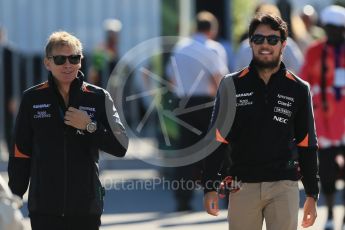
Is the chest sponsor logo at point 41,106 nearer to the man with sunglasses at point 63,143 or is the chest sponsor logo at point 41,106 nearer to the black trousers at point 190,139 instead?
the man with sunglasses at point 63,143

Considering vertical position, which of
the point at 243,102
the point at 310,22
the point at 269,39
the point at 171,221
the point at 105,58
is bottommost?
the point at 171,221

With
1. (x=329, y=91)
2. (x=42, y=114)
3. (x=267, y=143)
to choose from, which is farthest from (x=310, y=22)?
(x=42, y=114)

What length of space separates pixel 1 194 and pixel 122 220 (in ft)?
18.3

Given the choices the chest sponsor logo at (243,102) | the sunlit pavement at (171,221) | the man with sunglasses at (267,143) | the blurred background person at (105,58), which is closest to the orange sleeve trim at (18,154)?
the man with sunglasses at (267,143)

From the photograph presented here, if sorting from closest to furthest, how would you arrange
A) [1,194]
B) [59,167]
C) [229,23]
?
[1,194] < [59,167] < [229,23]

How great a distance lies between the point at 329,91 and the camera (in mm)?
10539

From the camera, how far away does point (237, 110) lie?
675 cm

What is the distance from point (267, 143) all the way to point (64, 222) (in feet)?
4.23

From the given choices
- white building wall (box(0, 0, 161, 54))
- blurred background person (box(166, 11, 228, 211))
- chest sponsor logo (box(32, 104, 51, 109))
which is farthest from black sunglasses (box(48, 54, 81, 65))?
white building wall (box(0, 0, 161, 54))

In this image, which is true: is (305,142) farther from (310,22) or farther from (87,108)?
(310,22)

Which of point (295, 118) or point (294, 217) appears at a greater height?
point (295, 118)

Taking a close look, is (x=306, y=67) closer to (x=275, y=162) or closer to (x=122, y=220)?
(x=122, y=220)

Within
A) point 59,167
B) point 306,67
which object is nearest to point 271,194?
point 59,167

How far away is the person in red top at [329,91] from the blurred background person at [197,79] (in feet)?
4.30
